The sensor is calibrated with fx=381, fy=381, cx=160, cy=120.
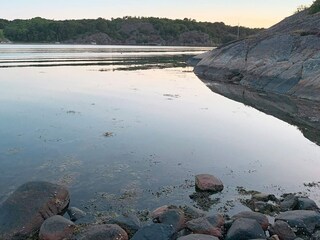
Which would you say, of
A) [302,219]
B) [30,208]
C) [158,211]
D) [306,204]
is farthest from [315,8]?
[30,208]

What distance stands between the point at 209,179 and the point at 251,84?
110 feet

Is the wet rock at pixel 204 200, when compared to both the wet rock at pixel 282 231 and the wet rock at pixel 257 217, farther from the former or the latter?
the wet rock at pixel 282 231

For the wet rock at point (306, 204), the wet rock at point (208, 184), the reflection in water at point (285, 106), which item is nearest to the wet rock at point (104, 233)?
the wet rock at point (208, 184)

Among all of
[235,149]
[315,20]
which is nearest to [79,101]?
[235,149]

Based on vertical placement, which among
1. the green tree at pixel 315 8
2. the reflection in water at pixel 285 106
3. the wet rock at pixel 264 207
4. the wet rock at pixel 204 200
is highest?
the green tree at pixel 315 8

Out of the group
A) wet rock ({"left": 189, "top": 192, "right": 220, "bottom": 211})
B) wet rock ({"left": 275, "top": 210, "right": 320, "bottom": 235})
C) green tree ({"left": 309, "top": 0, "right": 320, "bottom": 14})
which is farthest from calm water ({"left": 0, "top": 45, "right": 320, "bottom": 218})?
green tree ({"left": 309, "top": 0, "right": 320, "bottom": 14})

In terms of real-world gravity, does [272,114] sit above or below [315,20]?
below

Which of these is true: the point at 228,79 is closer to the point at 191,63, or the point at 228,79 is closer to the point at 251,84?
the point at 251,84

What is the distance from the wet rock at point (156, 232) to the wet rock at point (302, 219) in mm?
3142

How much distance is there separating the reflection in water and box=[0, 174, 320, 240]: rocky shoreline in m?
10.6

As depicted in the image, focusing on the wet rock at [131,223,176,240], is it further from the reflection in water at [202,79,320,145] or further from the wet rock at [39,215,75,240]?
the reflection in water at [202,79,320,145]

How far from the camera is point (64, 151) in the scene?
17219mm

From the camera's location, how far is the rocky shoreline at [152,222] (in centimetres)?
966

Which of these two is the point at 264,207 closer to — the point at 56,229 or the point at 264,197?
the point at 264,197
